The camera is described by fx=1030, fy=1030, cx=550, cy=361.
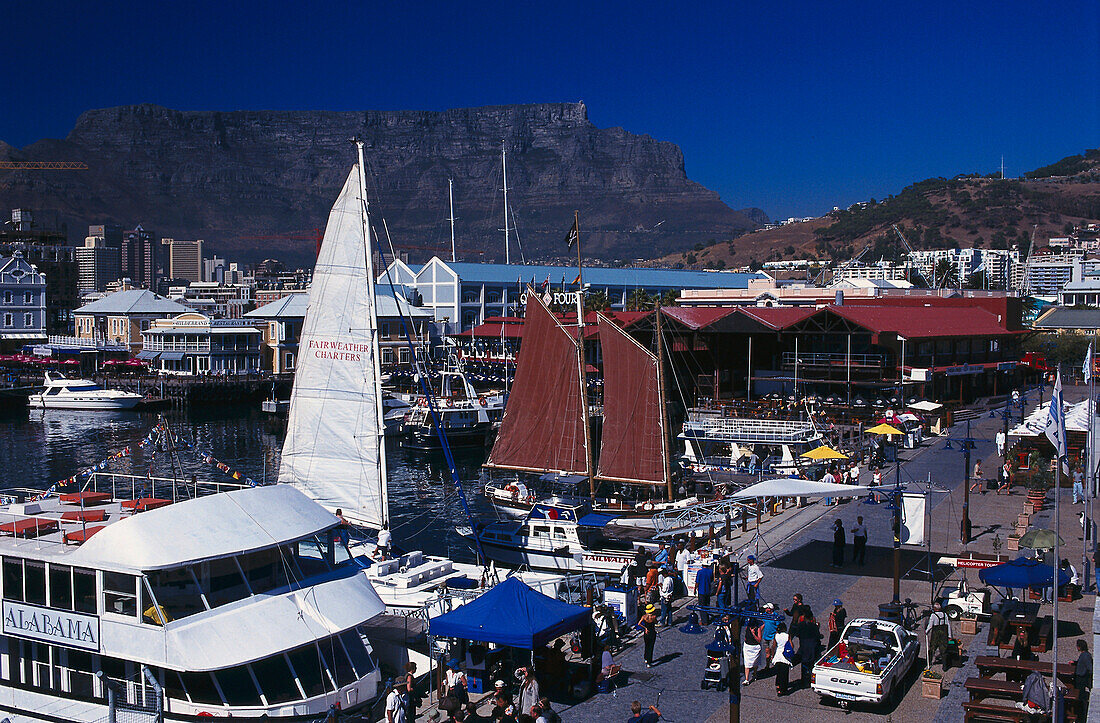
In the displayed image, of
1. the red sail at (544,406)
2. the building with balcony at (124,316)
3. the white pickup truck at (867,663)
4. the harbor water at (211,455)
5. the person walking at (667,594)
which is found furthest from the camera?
the building with balcony at (124,316)

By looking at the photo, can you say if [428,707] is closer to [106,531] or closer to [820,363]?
[106,531]

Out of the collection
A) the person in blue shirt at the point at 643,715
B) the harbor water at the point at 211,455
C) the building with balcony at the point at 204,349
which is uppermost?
the building with balcony at the point at 204,349

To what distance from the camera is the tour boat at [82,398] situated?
A: 85.9 m

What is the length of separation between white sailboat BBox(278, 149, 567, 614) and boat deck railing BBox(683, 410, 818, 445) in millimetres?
26782

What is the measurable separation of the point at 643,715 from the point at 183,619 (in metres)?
8.07

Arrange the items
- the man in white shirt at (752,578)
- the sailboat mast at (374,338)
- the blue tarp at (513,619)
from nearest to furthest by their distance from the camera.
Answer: the blue tarp at (513,619) → the man in white shirt at (752,578) → the sailboat mast at (374,338)

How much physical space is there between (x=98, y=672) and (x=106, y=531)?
2597 mm

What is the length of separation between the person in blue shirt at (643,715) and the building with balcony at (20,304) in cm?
12050

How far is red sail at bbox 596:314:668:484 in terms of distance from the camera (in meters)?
39.2

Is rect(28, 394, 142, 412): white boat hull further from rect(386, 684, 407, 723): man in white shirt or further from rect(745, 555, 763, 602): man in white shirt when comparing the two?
rect(386, 684, 407, 723): man in white shirt

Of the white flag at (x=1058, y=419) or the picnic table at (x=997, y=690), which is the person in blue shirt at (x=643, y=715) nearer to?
the picnic table at (x=997, y=690)

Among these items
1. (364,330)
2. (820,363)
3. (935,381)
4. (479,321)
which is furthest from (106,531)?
(479,321)

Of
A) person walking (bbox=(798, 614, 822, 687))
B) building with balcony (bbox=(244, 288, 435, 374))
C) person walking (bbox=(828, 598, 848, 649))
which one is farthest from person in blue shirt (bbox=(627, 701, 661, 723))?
building with balcony (bbox=(244, 288, 435, 374))

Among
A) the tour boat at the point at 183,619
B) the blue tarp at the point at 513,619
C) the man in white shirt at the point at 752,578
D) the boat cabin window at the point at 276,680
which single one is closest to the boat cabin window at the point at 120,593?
the tour boat at the point at 183,619
